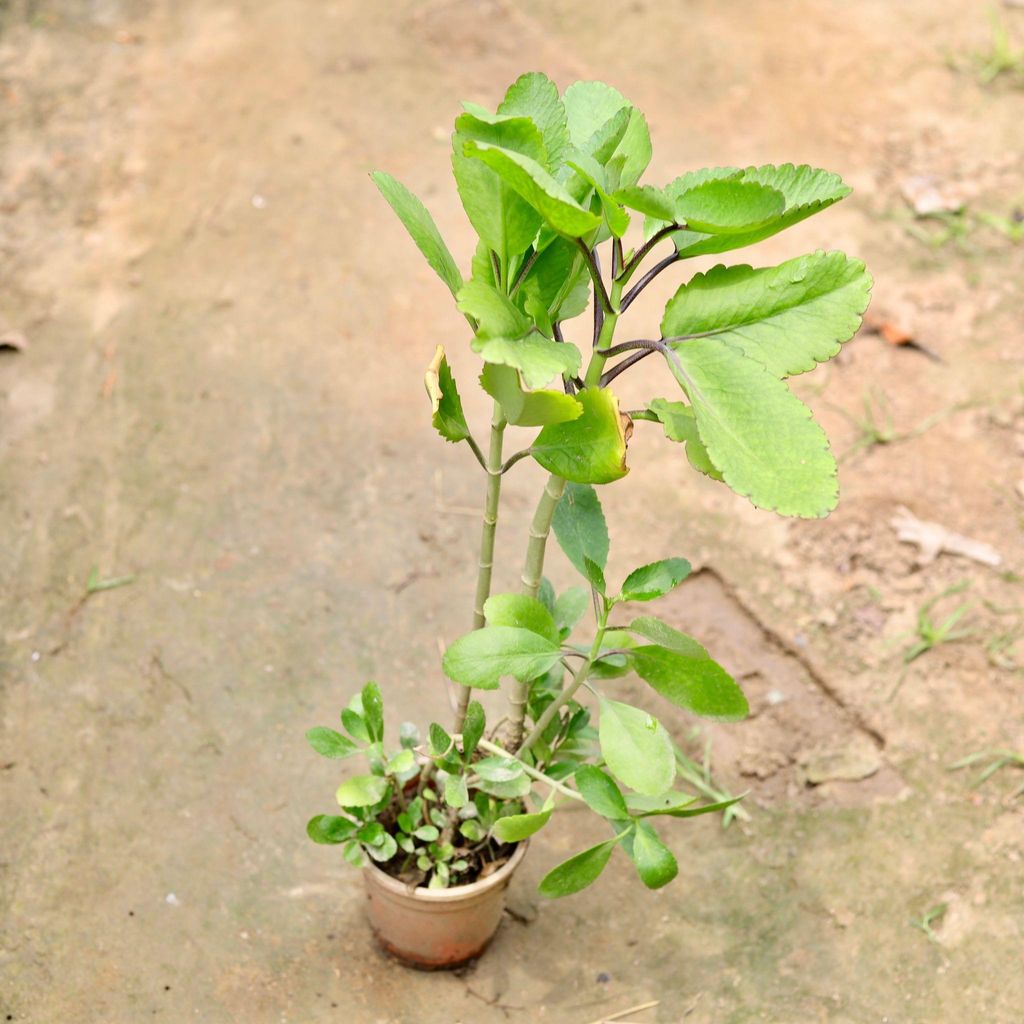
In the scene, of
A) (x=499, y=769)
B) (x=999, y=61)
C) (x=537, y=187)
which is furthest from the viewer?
(x=999, y=61)

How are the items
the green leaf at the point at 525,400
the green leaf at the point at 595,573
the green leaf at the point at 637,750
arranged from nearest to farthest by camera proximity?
the green leaf at the point at 525,400 < the green leaf at the point at 637,750 < the green leaf at the point at 595,573

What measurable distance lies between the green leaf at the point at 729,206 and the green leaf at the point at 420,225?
0.28 metres

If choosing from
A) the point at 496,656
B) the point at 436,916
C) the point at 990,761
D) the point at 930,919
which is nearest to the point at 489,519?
the point at 496,656

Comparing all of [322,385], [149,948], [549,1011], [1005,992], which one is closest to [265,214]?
[322,385]

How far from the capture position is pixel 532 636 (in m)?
1.49

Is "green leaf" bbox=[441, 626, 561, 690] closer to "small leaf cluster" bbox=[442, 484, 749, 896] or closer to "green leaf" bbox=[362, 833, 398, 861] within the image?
"small leaf cluster" bbox=[442, 484, 749, 896]

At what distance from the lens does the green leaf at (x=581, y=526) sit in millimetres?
1561

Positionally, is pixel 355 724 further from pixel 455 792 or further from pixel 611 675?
pixel 611 675

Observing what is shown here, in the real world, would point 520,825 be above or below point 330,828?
above

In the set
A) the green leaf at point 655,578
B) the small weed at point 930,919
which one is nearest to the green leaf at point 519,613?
the green leaf at point 655,578

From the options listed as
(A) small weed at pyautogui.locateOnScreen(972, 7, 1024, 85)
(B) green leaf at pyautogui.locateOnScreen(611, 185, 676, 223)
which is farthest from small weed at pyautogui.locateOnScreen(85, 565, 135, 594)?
(A) small weed at pyautogui.locateOnScreen(972, 7, 1024, 85)

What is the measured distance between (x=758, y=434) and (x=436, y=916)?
37.7 inches

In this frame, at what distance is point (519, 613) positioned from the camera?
59.2 inches

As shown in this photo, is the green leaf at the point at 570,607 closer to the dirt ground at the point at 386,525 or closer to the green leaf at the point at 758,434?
the green leaf at the point at 758,434
